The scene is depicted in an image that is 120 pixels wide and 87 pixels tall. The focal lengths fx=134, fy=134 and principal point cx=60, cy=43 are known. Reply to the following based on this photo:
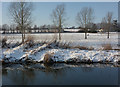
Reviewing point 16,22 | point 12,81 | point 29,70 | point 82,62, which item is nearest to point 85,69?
point 82,62

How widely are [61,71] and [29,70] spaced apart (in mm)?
2354

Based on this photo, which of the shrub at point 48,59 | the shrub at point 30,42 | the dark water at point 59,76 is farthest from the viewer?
the shrub at point 30,42

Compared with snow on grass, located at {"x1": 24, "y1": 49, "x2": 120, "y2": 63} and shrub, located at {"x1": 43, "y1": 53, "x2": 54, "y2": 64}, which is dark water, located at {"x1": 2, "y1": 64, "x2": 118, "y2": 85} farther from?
snow on grass, located at {"x1": 24, "y1": 49, "x2": 120, "y2": 63}

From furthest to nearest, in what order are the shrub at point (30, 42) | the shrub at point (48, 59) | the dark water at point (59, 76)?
the shrub at point (30, 42)
the shrub at point (48, 59)
the dark water at point (59, 76)

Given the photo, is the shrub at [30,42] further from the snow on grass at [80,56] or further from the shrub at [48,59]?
the shrub at [48,59]

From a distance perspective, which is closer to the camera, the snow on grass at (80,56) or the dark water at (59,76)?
the dark water at (59,76)

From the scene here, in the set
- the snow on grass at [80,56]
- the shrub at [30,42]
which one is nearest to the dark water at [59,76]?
the snow on grass at [80,56]

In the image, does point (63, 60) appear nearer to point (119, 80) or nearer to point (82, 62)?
point (82, 62)

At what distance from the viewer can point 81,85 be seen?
714 cm

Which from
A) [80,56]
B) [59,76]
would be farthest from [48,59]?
[59,76]

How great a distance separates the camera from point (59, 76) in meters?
8.70

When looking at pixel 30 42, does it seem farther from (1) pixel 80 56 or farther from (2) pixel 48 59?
(1) pixel 80 56

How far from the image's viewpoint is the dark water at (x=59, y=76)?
25.0 ft

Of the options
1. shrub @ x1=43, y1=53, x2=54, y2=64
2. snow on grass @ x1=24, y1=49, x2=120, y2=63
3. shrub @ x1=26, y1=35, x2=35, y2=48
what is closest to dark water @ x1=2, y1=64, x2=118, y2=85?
shrub @ x1=43, y1=53, x2=54, y2=64
